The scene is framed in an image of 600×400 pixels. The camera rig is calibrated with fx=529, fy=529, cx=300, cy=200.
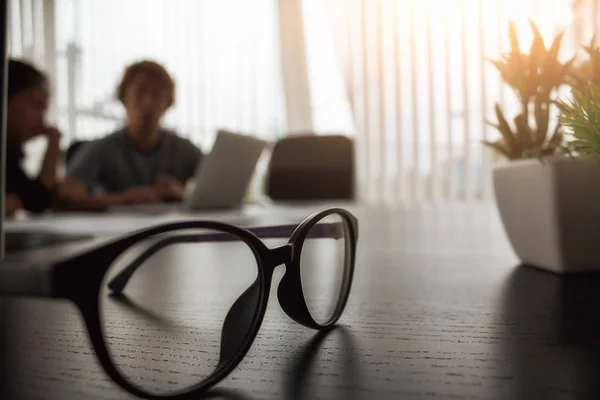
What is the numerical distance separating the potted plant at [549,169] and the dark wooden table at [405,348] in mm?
25

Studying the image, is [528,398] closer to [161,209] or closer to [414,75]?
[161,209]

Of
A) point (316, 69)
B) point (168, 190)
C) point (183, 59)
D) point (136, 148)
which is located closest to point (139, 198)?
point (168, 190)

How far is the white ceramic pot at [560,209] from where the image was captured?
14.6 inches

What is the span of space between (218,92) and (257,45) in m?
0.37

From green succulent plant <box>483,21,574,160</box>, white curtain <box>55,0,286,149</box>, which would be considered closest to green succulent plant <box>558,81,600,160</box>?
green succulent plant <box>483,21,574,160</box>

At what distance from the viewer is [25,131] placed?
5.06ft

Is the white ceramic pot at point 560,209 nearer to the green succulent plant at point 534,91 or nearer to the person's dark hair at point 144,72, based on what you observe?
the green succulent plant at point 534,91

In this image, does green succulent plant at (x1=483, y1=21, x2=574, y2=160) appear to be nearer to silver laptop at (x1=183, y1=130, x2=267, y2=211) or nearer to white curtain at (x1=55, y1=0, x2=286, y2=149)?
silver laptop at (x1=183, y1=130, x2=267, y2=211)

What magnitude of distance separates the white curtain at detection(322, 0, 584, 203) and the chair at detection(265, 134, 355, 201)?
2.75ft

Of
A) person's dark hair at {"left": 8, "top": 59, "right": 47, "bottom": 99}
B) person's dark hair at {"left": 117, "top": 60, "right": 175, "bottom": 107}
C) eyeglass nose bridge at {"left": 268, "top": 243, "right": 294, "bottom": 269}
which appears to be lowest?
eyeglass nose bridge at {"left": 268, "top": 243, "right": 294, "bottom": 269}

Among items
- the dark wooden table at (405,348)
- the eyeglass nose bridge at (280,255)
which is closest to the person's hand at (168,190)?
the dark wooden table at (405,348)

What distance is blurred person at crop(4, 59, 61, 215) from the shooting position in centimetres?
146

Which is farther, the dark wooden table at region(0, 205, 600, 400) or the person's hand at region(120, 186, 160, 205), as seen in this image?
the person's hand at region(120, 186, 160, 205)

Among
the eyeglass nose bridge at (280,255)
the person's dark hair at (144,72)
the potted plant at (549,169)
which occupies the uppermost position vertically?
the person's dark hair at (144,72)
